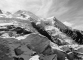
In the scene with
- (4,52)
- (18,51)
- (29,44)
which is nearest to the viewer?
(4,52)

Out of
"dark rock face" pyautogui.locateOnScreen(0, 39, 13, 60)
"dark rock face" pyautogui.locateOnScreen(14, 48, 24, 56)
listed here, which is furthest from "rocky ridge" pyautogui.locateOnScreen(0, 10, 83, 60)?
"dark rock face" pyautogui.locateOnScreen(0, 39, 13, 60)

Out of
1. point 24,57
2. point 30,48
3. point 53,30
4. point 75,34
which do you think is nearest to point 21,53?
point 24,57

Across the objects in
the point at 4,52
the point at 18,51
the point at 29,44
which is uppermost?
the point at 29,44

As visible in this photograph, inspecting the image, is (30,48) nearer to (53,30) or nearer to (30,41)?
(30,41)

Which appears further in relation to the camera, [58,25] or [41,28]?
[58,25]

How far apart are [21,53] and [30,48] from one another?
2.27 m

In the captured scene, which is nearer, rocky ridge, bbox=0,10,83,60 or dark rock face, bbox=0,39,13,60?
dark rock face, bbox=0,39,13,60

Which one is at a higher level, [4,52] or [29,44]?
[29,44]

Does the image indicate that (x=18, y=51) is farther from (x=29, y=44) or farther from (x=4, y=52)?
(x=29, y=44)

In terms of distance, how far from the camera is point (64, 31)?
34.2 m

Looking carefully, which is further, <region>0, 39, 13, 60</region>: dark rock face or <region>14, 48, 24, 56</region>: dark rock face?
<region>14, 48, 24, 56</region>: dark rock face

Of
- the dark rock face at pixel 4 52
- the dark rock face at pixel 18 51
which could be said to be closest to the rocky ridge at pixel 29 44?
the dark rock face at pixel 18 51

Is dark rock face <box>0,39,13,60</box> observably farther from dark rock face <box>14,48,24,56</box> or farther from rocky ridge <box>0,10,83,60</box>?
dark rock face <box>14,48,24,56</box>

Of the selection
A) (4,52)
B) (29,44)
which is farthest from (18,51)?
(29,44)
